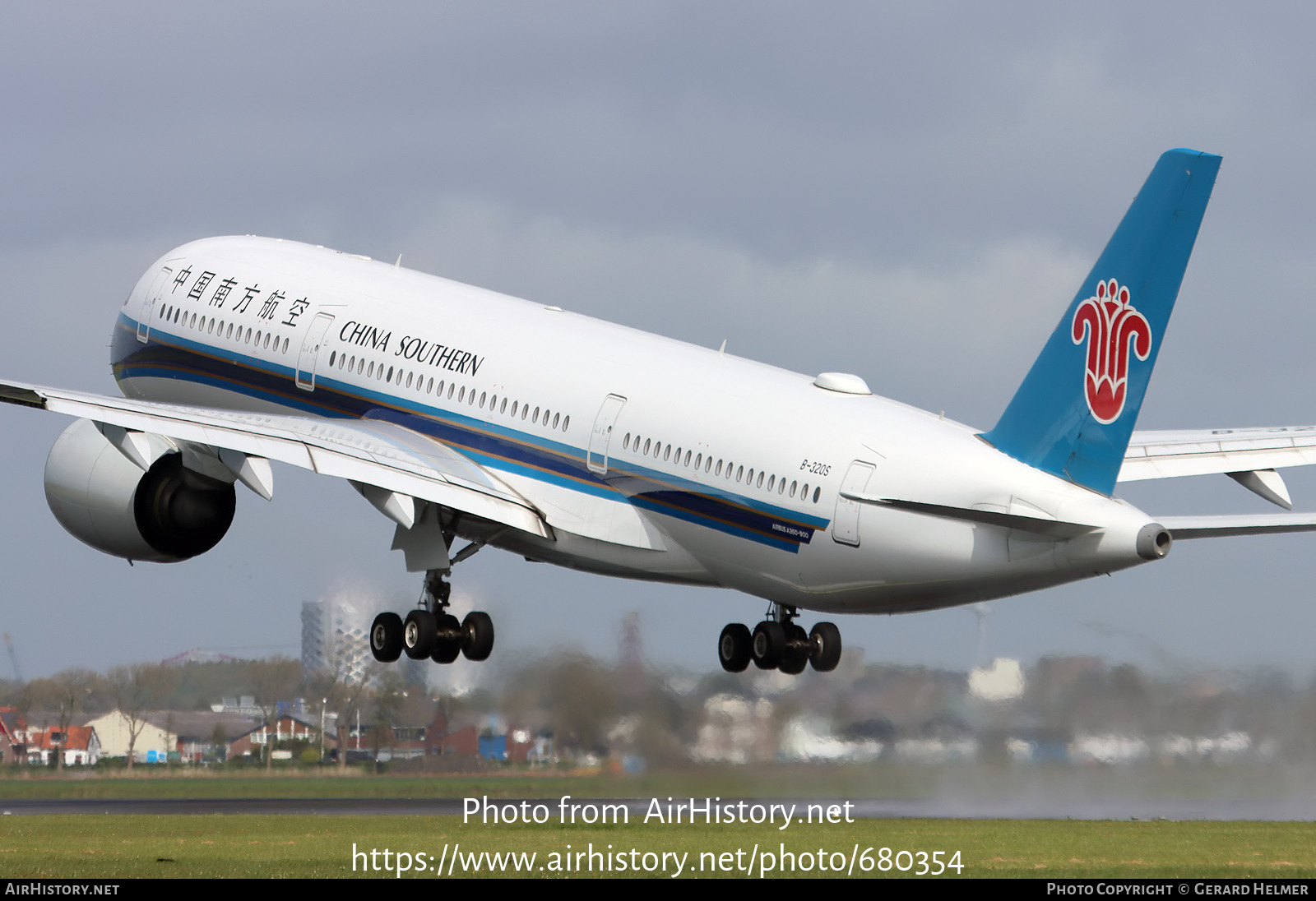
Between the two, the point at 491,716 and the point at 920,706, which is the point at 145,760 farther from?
the point at 920,706

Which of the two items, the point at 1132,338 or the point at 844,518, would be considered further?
the point at 844,518

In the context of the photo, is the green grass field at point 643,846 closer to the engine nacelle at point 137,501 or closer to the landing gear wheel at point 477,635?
the landing gear wheel at point 477,635

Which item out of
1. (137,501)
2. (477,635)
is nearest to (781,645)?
(477,635)

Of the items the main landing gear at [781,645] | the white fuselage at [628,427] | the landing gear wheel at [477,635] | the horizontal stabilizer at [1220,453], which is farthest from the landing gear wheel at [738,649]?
the horizontal stabilizer at [1220,453]

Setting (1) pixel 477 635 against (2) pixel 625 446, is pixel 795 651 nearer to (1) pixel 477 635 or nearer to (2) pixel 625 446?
(2) pixel 625 446

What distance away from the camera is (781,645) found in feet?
119

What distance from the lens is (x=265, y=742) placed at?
46219mm

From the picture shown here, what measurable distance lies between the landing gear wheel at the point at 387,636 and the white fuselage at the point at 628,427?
2218mm

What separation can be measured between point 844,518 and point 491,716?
41.7 ft

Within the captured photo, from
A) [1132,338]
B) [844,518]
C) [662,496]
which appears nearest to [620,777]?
[662,496]

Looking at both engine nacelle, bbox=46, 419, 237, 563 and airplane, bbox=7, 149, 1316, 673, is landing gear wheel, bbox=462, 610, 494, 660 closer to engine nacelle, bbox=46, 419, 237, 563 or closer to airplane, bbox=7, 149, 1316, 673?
airplane, bbox=7, 149, 1316, 673

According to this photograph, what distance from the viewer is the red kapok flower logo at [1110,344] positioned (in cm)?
2892
